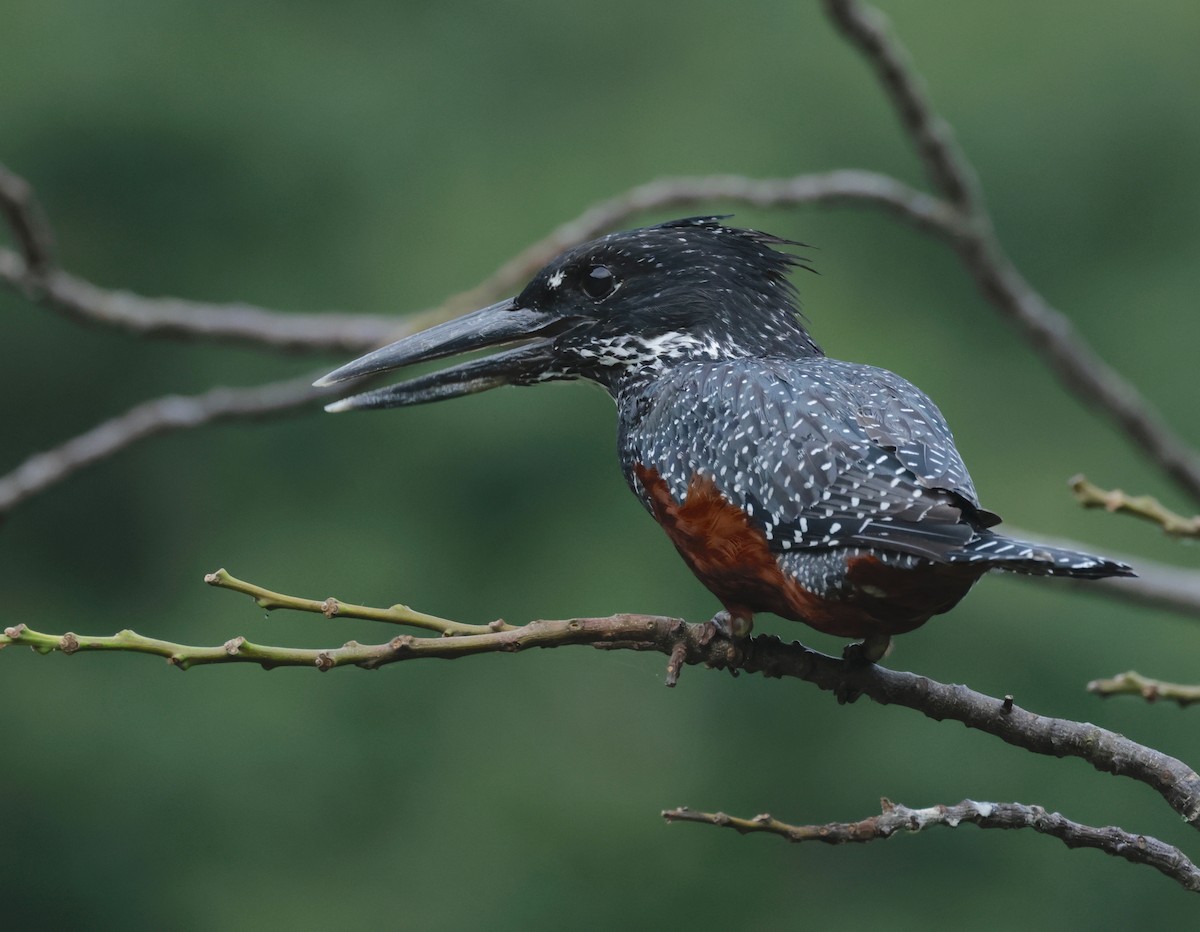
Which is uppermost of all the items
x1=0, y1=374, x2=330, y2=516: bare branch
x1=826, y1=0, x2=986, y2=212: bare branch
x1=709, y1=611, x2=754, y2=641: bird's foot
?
x1=826, y1=0, x2=986, y2=212: bare branch

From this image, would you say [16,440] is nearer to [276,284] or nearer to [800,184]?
[276,284]

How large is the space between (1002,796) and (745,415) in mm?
4895

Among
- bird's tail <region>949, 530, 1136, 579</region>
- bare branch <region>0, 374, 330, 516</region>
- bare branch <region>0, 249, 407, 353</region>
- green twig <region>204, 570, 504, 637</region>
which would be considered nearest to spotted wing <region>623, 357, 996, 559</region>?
bird's tail <region>949, 530, 1136, 579</region>

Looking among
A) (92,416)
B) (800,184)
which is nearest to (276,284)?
(92,416)

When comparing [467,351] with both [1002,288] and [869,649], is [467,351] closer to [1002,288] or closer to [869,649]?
[869,649]

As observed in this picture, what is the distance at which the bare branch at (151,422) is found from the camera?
3.61m

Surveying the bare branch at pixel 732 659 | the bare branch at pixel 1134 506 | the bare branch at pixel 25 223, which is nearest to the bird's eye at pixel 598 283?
the bare branch at pixel 732 659

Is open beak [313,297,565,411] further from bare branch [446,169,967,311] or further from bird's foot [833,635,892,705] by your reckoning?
bare branch [446,169,967,311]

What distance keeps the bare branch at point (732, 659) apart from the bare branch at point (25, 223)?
2022mm

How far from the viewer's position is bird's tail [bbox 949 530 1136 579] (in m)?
1.54

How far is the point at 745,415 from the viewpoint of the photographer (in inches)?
85.7

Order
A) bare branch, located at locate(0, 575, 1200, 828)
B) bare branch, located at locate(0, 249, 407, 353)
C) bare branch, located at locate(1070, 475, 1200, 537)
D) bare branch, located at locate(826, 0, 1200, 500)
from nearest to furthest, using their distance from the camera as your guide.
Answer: bare branch, located at locate(0, 575, 1200, 828)
bare branch, located at locate(1070, 475, 1200, 537)
bare branch, located at locate(826, 0, 1200, 500)
bare branch, located at locate(0, 249, 407, 353)

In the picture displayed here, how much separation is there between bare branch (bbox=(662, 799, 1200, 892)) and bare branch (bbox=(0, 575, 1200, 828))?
8 centimetres

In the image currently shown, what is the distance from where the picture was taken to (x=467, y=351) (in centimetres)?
241
